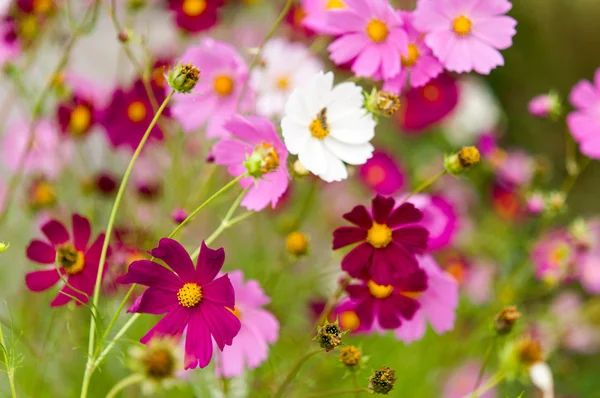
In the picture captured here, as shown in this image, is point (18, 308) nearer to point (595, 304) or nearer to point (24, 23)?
point (24, 23)

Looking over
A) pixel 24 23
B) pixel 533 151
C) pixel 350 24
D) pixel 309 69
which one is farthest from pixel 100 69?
pixel 533 151

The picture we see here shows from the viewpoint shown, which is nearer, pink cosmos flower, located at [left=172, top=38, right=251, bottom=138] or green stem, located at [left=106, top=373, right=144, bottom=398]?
green stem, located at [left=106, top=373, right=144, bottom=398]

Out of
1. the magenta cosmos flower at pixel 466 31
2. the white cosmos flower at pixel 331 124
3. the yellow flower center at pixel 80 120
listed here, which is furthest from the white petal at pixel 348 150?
the yellow flower center at pixel 80 120

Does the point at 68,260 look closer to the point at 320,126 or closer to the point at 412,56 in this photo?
the point at 320,126

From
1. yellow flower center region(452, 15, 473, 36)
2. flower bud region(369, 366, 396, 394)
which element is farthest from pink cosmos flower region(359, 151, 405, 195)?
flower bud region(369, 366, 396, 394)

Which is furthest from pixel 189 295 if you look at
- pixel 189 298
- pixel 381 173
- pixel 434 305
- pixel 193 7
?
pixel 381 173

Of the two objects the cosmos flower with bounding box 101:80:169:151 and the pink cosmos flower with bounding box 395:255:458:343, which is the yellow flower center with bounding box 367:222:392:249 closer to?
the pink cosmos flower with bounding box 395:255:458:343

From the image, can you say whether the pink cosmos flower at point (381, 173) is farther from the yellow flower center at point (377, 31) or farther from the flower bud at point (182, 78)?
the flower bud at point (182, 78)
